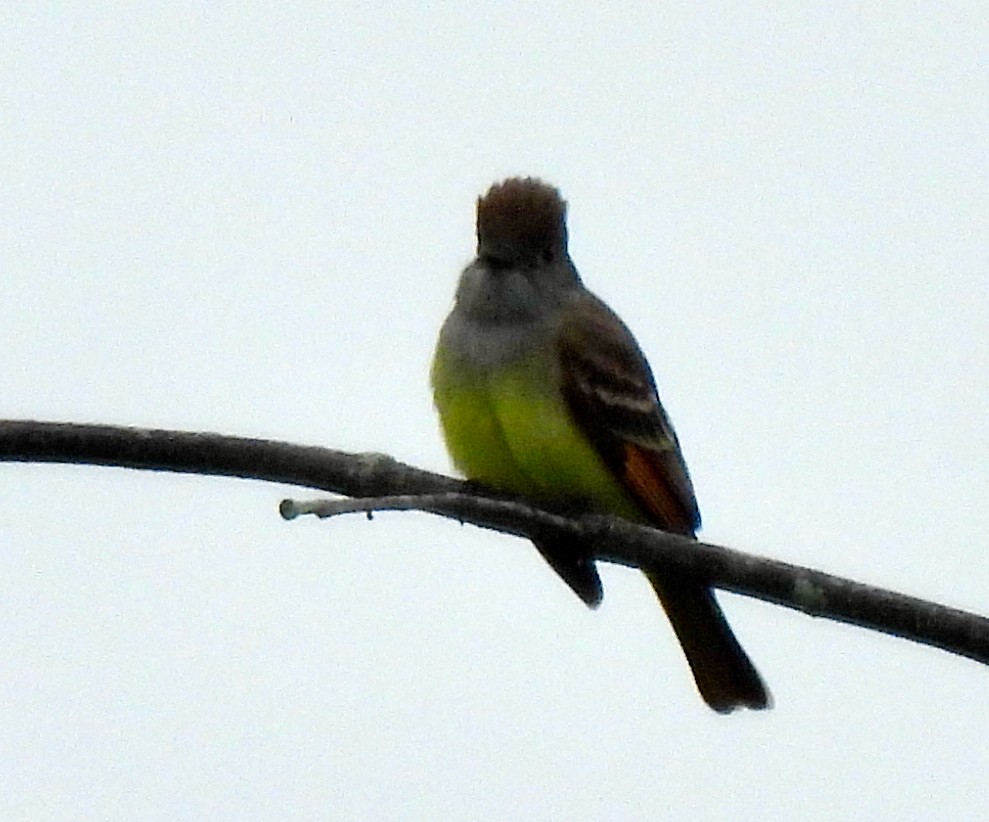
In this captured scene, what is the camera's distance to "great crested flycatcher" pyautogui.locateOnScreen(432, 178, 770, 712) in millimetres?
6047

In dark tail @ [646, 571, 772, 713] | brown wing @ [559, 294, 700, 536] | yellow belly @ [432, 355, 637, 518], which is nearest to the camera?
yellow belly @ [432, 355, 637, 518]

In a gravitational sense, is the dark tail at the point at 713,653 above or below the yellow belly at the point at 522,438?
below

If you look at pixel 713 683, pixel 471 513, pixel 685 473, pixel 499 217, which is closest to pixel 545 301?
pixel 499 217

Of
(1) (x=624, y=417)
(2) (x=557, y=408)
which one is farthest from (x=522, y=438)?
(1) (x=624, y=417)

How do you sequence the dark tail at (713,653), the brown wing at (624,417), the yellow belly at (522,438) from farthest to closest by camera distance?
the dark tail at (713,653), the brown wing at (624,417), the yellow belly at (522,438)

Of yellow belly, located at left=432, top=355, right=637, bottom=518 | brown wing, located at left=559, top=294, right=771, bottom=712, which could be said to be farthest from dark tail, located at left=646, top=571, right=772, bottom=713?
yellow belly, located at left=432, top=355, right=637, bottom=518

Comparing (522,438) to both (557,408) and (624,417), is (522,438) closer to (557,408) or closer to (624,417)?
(557,408)

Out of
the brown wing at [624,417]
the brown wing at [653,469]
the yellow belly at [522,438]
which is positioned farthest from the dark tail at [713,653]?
the yellow belly at [522,438]

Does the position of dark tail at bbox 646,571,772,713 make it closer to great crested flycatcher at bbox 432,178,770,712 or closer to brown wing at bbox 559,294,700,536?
great crested flycatcher at bbox 432,178,770,712

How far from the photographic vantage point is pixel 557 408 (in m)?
6.16

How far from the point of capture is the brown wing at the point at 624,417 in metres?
6.23

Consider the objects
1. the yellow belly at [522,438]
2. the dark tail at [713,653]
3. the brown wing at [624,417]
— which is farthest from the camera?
the dark tail at [713,653]

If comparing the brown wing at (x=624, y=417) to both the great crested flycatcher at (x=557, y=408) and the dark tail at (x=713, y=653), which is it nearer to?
the great crested flycatcher at (x=557, y=408)

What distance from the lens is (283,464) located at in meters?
4.29
